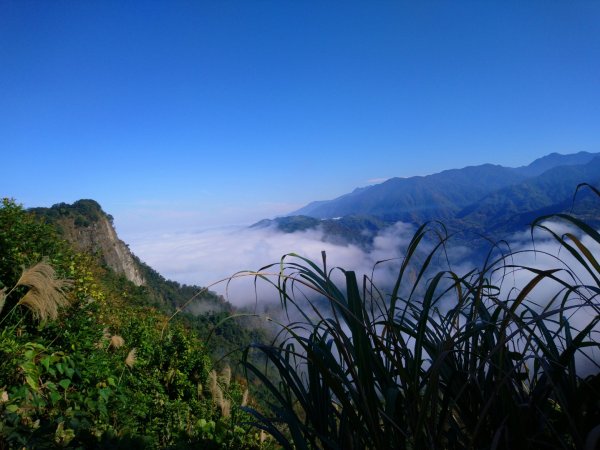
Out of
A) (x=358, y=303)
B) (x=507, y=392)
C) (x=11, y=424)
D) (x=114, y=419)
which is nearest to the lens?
(x=507, y=392)

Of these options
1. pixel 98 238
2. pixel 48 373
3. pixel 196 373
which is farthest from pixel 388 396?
pixel 98 238

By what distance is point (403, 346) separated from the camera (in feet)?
3.06

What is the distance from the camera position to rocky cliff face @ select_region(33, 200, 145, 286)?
58.7m

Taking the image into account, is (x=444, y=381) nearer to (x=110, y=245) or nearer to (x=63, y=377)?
(x=63, y=377)

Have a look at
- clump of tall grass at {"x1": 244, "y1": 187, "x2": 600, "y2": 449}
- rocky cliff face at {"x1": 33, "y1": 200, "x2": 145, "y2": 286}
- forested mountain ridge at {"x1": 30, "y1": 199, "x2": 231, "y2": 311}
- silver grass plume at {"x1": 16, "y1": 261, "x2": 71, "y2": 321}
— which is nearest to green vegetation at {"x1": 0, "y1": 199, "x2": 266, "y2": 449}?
silver grass plume at {"x1": 16, "y1": 261, "x2": 71, "y2": 321}

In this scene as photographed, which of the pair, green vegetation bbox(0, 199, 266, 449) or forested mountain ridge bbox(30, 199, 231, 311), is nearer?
green vegetation bbox(0, 199, 266, 449)

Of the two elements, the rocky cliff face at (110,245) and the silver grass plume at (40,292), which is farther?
the rocky cliff face at (110,245)

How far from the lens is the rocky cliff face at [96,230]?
58.7 meters

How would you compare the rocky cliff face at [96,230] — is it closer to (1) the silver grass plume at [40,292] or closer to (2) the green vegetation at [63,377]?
(2) the green vegetation at [63,377]

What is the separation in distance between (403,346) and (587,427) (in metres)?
0.43

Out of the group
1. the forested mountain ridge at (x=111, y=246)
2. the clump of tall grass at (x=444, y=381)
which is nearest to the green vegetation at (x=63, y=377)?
the clump of tall grass at (x=444, y=381)

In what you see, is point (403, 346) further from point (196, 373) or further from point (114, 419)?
point (196, 373)

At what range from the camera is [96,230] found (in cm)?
6600

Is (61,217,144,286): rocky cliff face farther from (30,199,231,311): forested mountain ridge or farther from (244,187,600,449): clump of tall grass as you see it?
(244,187,600,449): clump of tall grass
